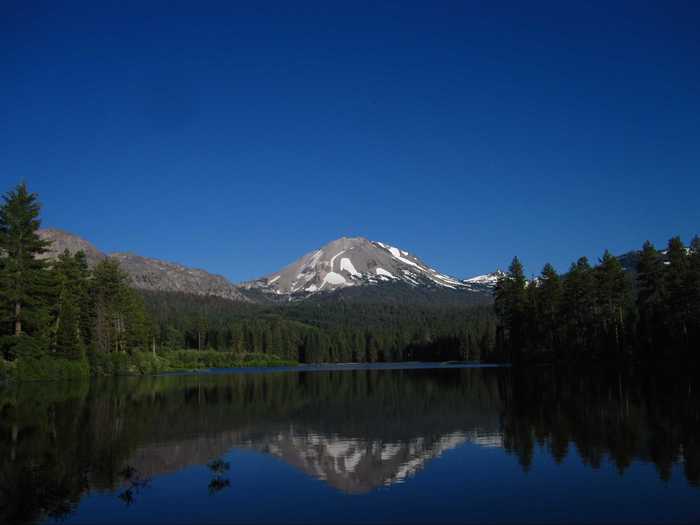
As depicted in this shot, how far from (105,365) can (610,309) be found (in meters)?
63.4

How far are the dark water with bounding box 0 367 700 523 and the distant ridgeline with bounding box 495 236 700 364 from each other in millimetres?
31811

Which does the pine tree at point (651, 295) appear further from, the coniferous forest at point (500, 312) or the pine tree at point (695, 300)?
the pine tree at point (695, 300)

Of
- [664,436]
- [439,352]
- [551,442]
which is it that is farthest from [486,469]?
[439,352]

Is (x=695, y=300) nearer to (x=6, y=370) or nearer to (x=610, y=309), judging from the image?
(x=610, y=309)

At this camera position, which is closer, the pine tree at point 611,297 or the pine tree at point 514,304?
the pine tree at point 611,297

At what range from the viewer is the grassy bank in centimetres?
5766

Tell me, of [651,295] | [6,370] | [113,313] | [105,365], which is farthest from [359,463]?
[113,313]

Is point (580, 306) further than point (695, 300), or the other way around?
point (580, 306)

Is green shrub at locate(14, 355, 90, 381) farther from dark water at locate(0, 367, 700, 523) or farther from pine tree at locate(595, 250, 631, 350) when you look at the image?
pine tree at locate(595, 250, 631, 350)

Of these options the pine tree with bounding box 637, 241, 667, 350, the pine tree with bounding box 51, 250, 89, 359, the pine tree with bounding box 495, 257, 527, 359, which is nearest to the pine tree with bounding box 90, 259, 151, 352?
the pine tree with bounding box 51, 250, 89, 359

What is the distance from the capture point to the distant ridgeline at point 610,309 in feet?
214

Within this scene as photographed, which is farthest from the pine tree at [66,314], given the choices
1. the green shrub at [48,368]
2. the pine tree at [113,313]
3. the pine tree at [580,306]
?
the pine tree at [580,306]

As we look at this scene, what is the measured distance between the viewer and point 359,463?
66.3ft

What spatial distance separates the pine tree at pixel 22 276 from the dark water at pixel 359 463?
23852 millimetres
